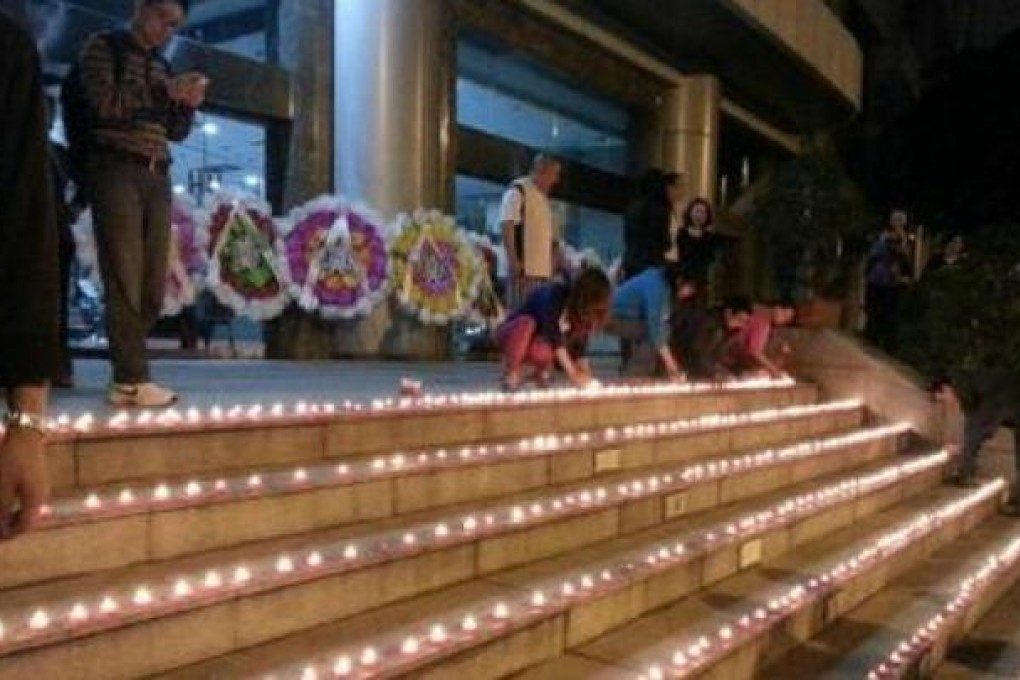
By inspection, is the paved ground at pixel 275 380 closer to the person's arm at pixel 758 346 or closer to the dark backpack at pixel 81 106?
the dark backpack at pixel 81 106

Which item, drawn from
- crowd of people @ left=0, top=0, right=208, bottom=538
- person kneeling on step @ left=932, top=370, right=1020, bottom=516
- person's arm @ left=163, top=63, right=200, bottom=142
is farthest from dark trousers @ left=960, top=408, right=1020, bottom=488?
person's arm @ left=163, top=63, right=200, bottom=142

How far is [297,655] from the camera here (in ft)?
9.53

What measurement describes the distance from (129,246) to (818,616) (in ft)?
10.7

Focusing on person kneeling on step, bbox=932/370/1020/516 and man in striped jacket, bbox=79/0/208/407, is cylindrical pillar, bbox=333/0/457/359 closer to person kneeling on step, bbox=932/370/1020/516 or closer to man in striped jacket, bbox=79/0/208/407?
person kneeling on step, bbox=932/370/1020/516

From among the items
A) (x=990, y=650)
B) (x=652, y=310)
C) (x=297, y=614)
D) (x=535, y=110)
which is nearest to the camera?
(x=297, y=614)

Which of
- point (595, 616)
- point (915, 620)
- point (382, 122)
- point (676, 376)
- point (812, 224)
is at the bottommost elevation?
point (915, 620)

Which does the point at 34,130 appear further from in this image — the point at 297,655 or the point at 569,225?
the point at 569,225

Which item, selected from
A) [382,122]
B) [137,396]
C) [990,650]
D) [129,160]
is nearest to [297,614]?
[137,396]

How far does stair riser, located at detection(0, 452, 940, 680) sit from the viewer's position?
8.39 ft

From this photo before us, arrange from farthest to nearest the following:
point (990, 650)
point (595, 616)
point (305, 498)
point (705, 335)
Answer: point (705, 335), point (990, 650), point (595, 616), point (305, 498)

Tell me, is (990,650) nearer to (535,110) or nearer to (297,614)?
(297,614)

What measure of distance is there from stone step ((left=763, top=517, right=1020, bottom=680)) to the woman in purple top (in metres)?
2.17

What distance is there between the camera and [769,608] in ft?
13.9

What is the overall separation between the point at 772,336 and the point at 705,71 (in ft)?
24.1
